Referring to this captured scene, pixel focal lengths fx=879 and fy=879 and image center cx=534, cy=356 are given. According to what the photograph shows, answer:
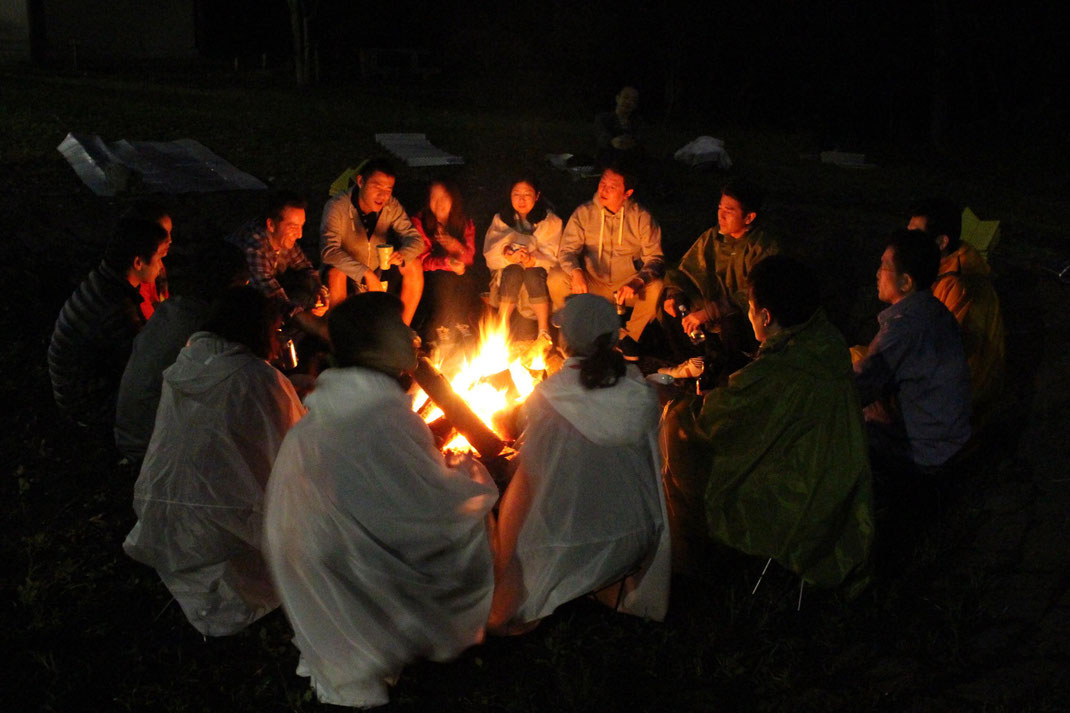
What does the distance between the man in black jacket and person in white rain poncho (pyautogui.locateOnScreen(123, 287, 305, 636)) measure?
1582mm

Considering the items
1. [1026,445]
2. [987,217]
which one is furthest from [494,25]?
[1026,445]

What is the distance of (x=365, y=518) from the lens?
12.0 ft

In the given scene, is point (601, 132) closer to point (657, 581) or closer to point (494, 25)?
point (657, 581)

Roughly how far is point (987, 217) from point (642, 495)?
959 centimetres

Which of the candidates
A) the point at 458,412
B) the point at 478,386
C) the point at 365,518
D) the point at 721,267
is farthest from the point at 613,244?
the point at 365,518

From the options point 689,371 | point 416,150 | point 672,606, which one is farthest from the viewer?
point 416,150

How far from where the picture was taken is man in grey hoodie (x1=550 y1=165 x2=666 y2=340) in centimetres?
776

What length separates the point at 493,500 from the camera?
13.1 feet

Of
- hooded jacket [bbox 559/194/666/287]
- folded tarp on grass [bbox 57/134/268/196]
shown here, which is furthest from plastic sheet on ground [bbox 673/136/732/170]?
folded tarp on grass [bbox 57/134/268/196]

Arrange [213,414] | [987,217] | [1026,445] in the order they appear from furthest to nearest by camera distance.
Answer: [987,217], [1026,445], [213,414]

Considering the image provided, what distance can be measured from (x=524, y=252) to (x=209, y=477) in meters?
4.22

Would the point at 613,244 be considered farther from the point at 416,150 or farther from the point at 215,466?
the point at 416,150

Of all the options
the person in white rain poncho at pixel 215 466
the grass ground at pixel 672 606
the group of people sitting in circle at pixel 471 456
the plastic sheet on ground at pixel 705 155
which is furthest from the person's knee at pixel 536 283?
the plastic sheet on ground at pixel 705 155

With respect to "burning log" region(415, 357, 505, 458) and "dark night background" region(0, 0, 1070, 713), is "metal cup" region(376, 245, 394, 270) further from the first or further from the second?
"burning log" region(415, 357, 505, 458)
